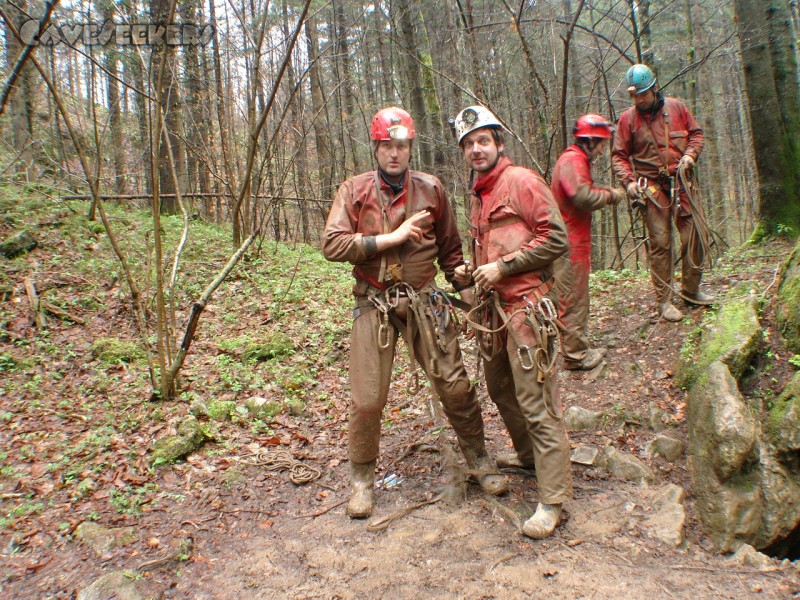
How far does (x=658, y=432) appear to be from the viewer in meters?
4.27

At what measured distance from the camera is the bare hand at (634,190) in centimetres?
528

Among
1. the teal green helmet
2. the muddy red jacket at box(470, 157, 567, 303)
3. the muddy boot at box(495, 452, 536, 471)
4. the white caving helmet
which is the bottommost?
the muddy boot at box(495, 452, 536, 471)

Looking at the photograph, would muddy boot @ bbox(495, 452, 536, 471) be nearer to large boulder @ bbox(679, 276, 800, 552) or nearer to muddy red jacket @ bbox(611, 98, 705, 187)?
large boulder @ bbox(679, 276, 800, 552)

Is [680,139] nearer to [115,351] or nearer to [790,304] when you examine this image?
[790,304]

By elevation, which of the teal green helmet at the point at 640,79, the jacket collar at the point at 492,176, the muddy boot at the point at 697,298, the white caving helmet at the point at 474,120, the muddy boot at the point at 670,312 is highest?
the teal green helmet at the point at 640,79

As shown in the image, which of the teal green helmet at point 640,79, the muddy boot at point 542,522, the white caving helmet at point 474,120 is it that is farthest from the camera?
the teal green helmet at point 640,79

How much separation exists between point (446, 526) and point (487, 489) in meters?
0.41

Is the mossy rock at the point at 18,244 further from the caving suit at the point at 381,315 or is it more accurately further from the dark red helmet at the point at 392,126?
the dark red helmet at the point at 392,126

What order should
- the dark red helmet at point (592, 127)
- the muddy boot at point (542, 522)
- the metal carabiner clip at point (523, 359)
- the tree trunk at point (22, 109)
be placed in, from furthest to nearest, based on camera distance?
the tree trunk at point (22, 109) → the dark red helmet at point (592, 127) → the metal carabiner clip at point (523, 359) → the muddy boot at point (542, 522)

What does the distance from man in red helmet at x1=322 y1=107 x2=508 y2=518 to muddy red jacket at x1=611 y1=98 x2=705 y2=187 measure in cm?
265

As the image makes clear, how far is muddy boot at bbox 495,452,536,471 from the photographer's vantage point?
3982mm

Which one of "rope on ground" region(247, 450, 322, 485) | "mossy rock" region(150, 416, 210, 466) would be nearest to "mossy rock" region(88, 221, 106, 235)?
"mossy rock" region(150, 416, 210, 466)

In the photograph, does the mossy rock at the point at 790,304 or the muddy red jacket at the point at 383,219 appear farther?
the mossy rock at the point at 790,304

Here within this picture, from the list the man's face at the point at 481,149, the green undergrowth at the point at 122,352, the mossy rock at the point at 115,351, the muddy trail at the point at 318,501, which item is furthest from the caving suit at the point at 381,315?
the mossy rock at the point at 115,351
